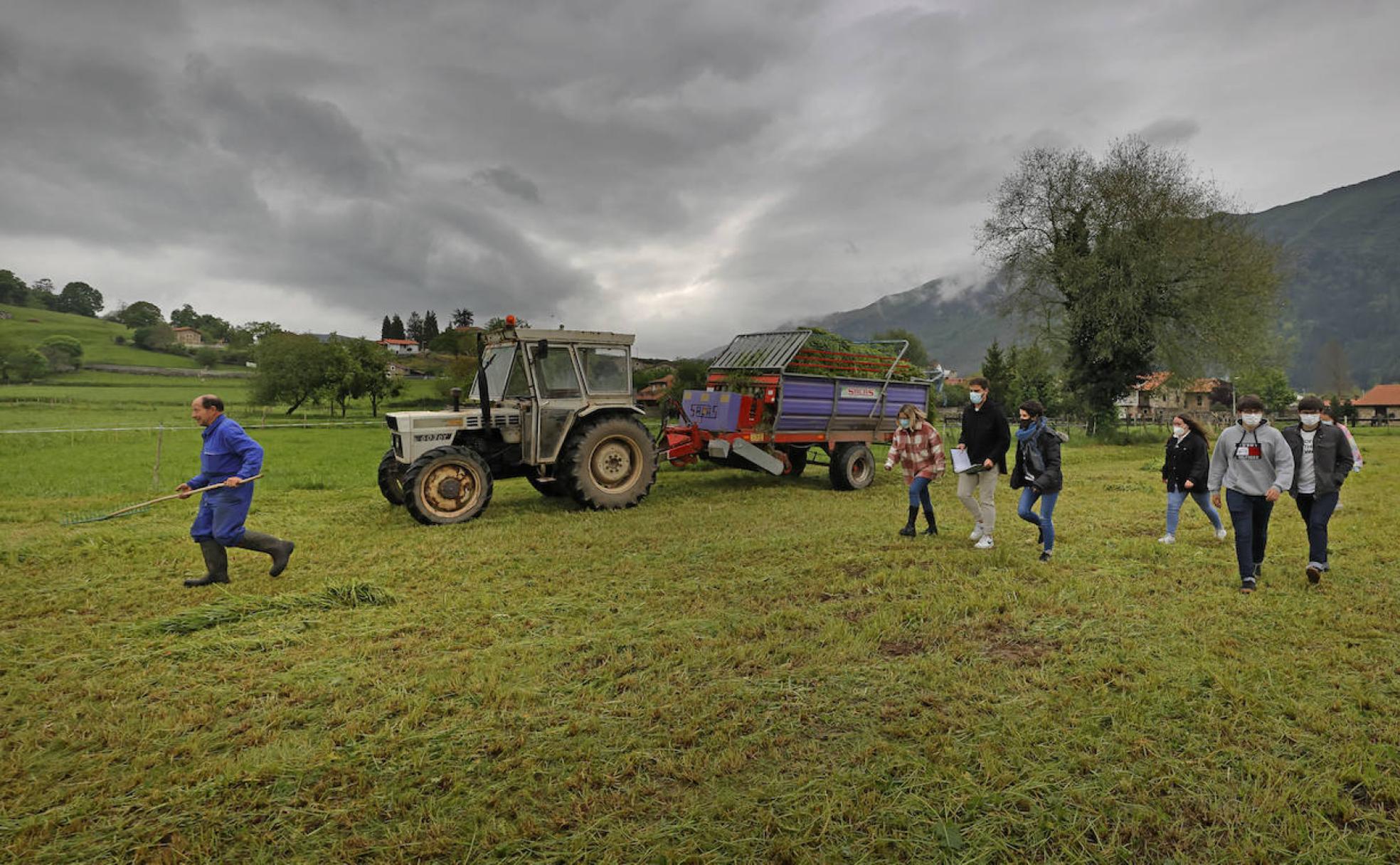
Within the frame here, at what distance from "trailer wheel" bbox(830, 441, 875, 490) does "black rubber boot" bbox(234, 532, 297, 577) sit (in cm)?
844

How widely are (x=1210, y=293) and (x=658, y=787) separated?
32173 mm

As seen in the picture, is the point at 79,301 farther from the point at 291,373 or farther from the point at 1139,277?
the point at 1139,277

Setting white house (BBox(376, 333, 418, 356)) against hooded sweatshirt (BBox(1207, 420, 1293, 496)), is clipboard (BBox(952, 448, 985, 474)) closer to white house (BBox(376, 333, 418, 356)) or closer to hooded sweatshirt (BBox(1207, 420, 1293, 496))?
hooded sweatshirt (BBox(1207, 420, 1293, 496))

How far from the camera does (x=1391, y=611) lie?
518cm

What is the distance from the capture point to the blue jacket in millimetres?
6020

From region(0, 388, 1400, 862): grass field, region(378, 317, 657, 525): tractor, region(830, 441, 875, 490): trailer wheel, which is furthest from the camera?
region(830, 441, 875, 490): trailer wheel

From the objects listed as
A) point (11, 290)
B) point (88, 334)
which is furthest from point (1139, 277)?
point (11, 290)

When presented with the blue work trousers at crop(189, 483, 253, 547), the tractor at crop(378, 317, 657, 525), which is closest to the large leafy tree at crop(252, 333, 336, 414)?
the tractor at crop(378, 317, 657, 525)

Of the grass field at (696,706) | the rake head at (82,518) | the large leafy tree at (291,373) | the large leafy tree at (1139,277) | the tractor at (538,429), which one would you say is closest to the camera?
the grass field at (696,706)

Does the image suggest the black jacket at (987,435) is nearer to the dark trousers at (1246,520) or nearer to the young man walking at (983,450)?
the young man walking at (983,450)

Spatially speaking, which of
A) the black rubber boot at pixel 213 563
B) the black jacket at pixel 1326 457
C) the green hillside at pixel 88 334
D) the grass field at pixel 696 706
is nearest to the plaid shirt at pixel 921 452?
the grass field at pixel 696 706

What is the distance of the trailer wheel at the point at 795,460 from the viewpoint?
12.4 m

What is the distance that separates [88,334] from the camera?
269ft

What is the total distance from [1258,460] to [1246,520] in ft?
1.74
